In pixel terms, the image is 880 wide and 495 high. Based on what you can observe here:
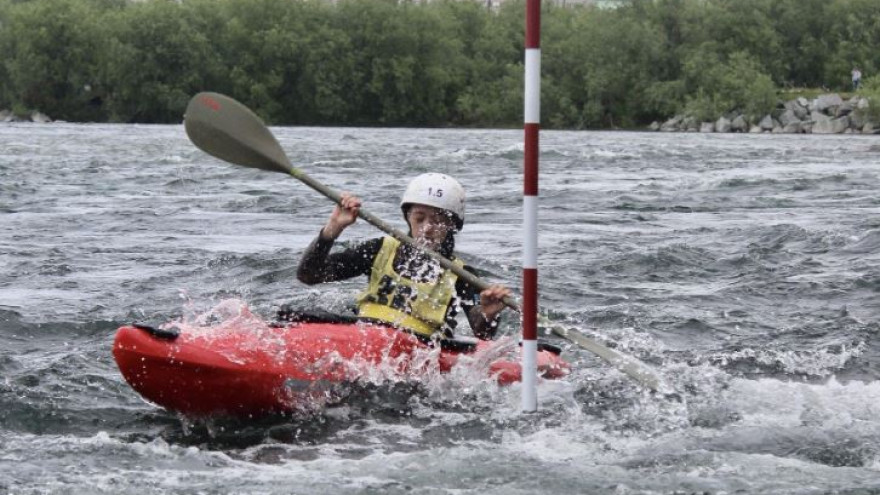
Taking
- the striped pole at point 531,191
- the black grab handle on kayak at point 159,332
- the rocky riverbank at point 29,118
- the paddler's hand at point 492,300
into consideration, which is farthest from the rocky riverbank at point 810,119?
the black grab handle on kayak at point 159,332

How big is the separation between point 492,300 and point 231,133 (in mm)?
1513

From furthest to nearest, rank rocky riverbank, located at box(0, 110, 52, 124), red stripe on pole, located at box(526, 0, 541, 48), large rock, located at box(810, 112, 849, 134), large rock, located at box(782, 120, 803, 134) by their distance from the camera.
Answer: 1. rocky riverbank, located at box(0, 110, 52, 124)
2. large rock, located at box(782, 120, 803, 134)
3. large rock, located at box(810, 112, 849, 134)
4. red stripe on pole, located at box(526, 0, 541, 48)

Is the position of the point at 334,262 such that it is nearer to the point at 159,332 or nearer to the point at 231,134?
the point at 231,134

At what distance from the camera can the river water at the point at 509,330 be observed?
4.75 meters

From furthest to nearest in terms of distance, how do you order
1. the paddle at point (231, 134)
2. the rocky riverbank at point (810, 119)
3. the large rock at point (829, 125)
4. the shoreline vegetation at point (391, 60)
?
the shoreline vegetation at point (391, 60) < the rocky riverbank at point (810, 119) < the large rock at point (829, 125) < the paddle at point (231, 134)

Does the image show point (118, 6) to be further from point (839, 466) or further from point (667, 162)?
point (839, 466)

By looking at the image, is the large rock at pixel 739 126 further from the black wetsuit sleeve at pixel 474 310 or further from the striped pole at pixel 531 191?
the striped pole at pixel 531 191

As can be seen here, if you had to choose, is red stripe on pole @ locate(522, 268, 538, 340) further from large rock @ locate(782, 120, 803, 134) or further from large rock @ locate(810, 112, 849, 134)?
large rock @ locate(782, 120, 803, 134)

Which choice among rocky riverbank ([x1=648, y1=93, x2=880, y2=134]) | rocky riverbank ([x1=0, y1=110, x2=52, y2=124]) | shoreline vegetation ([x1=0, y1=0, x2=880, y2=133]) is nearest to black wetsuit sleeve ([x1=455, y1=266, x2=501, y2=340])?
rocky riverbank ([x1=648, y1=93, x2=880, y2=134])

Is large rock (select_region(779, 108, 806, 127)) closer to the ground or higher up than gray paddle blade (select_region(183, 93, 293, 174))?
closer to the ground

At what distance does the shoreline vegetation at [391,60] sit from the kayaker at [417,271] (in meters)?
57.7

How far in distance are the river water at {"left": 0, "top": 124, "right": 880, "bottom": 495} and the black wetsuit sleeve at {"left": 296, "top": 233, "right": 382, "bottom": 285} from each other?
625mm

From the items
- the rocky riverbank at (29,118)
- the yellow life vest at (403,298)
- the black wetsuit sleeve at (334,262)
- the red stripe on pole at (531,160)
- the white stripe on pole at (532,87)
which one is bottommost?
the rocky riverbank at (29,118)

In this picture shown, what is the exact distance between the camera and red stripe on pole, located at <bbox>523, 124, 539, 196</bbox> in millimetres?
5074
